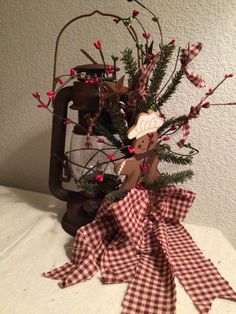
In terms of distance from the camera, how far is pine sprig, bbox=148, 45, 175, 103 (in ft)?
1.56

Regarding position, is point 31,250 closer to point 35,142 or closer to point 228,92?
point 35,142

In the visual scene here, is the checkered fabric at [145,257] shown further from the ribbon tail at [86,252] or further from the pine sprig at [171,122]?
the pine sprig at [171,122]

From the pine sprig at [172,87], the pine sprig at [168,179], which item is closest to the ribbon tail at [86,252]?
the pine sprig at [168,179]

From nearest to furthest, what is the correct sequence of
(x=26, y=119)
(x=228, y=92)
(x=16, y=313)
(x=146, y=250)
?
(x=16, y=313)
(x=146, y=250)
(x=228, y=92)
(x=26, y=119)

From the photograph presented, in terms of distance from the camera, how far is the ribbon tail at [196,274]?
45cm

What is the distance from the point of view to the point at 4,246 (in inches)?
21.4

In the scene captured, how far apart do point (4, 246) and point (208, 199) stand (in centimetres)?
50

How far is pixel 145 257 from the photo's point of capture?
0.52 metres

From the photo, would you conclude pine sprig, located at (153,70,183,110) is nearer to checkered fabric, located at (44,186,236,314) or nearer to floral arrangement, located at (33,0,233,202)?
floral arrangement, located at (33,0,233,202)

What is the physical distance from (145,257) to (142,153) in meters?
0.19

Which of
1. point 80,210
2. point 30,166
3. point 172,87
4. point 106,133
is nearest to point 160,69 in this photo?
point 172,87

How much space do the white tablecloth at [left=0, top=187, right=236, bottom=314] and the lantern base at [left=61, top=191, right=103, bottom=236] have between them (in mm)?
22

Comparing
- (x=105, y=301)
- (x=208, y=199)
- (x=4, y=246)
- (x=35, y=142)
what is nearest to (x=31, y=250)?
(x=4, y=246)

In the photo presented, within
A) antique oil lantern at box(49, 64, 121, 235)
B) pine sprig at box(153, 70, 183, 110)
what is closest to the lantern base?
antique oil lantern at box(49, 64, 121, 235)
